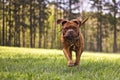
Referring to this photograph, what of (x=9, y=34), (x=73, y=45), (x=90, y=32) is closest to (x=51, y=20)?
(x=90, y=32)

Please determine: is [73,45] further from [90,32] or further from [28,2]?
[90,32]

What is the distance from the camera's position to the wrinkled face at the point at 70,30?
8.27 meters

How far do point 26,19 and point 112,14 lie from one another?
718 inches

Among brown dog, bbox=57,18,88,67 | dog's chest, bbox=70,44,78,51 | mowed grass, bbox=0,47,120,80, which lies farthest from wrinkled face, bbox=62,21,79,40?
mowed grass, bbox=0,47,120,80

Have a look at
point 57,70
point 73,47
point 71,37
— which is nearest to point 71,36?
point 71,37

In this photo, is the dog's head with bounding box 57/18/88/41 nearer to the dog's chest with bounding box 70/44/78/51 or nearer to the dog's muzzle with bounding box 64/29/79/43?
the dog's muzzle with bounding box 64/29/79/43

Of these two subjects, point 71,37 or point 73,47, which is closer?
point 71,37

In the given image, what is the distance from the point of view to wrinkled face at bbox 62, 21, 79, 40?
827 cm

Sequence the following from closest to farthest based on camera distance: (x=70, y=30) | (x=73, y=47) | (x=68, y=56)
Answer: (x=70, y=30)
(x=68, y=56)
(x=73, y=47)

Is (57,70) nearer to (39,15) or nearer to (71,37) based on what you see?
(71,37)

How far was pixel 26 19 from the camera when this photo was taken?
75.4 m

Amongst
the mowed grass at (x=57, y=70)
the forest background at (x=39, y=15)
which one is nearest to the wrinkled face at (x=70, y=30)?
the mowed grass at (x=57, y=70)

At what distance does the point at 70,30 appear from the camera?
326 inches

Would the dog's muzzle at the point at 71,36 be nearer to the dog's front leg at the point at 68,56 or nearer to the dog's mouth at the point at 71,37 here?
the dog's mouth at the point at 71,37
